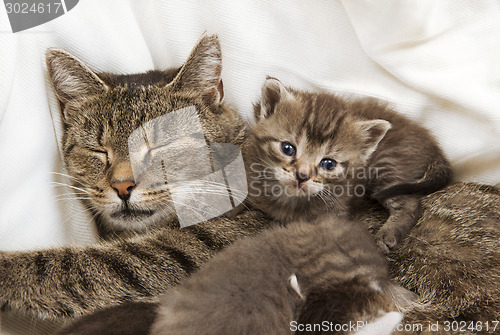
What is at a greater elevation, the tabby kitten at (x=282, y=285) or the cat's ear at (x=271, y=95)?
the cat's ear at (x=271, y=95)

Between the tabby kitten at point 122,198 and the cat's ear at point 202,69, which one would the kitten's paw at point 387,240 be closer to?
the tabby kitten at point 122,198

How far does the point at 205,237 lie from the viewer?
1.11 meters

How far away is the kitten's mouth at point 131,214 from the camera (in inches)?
41.7

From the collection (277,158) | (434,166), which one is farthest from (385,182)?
(277,158)

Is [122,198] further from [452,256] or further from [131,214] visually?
[452,256]

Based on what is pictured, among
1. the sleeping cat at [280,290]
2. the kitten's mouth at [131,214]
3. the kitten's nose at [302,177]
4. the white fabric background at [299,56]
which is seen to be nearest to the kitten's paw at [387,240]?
the sleeping cat at [280,290]

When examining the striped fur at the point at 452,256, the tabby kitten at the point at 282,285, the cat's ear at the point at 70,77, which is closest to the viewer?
the tabby kitten at the point at 282,285

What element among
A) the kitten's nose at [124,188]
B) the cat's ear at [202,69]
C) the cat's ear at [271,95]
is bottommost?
the kitten's nose at [124,188]

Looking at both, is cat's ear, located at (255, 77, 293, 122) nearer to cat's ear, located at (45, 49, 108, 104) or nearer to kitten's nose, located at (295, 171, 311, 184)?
kitten's nose, located at (295, 171, 311, 184)

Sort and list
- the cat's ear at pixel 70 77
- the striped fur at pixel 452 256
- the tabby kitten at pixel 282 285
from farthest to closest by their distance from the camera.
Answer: the cat's ear at pixel 70 77 → the striped fur at pixel 452 256 → the tabby kitten at pixel 282 285

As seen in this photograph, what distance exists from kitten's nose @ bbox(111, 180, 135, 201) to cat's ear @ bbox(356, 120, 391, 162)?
0.56 m

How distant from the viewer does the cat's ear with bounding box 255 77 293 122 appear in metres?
1.17

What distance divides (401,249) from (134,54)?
0.83 meters

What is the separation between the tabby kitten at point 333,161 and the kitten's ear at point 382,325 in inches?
11.6
